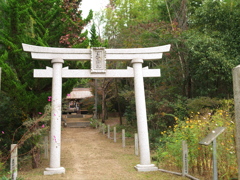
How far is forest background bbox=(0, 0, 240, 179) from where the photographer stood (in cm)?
739

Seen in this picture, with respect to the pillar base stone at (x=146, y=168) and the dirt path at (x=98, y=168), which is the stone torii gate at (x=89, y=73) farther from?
the dirt path at (x=98, y=168)

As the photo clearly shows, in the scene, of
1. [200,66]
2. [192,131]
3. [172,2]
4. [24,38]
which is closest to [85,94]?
[172,2]

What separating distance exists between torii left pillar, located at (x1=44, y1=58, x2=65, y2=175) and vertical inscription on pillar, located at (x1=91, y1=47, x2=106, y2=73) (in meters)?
1.07

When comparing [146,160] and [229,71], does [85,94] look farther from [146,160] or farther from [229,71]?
[146,160]

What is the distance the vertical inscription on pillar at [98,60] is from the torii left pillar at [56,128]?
1074 millimetres

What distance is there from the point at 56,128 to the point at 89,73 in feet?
6.94

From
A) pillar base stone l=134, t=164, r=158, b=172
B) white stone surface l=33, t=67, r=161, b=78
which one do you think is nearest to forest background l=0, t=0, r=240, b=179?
pillar base stone l=134, t=164, r=158, b=172

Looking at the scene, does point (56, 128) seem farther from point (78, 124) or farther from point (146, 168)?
point (78, 124)

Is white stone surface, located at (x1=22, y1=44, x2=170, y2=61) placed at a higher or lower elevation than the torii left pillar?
higher

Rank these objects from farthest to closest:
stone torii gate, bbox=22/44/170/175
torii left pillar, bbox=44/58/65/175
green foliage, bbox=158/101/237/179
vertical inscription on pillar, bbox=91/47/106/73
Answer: vertical inscription on pillar, bbox=91/47/106/73 < stone torii gate, bbox=22/44/170/175 < torii left pillar, bbox=44/58/65/175 < green foliage, bbox=158/101/237/179

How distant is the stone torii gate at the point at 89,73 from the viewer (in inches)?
308

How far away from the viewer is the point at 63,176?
7.34m

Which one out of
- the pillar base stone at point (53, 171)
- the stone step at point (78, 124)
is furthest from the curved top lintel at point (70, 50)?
the stone step at point (78, 124)

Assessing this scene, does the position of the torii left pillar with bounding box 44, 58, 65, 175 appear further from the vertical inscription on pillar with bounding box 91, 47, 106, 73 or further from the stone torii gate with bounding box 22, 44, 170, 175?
the vertical inscription on pillar with bounding box 91, 47, 106, 73
